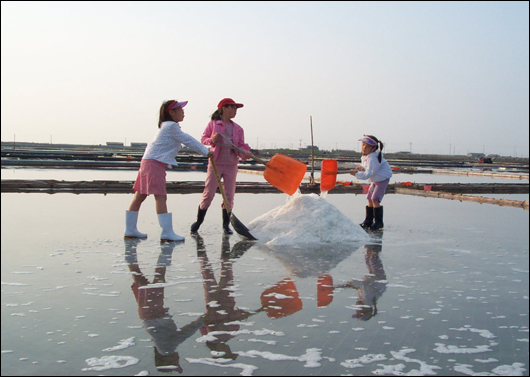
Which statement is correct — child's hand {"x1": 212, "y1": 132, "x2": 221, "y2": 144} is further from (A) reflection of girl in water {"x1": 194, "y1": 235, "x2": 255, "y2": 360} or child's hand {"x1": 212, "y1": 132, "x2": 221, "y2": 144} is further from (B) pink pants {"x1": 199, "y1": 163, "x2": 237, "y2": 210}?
(A) reflection of girl in water {"x1": 194, "y1": 235, "x2": 255, "y2": 360}

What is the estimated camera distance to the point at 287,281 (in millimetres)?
3537

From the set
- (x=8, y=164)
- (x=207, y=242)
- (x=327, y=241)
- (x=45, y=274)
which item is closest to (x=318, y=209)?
(x=327, y=241)

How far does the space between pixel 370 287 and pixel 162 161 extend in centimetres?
232

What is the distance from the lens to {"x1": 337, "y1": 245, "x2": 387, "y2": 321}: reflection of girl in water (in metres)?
2.89

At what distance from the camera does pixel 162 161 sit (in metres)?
4.86

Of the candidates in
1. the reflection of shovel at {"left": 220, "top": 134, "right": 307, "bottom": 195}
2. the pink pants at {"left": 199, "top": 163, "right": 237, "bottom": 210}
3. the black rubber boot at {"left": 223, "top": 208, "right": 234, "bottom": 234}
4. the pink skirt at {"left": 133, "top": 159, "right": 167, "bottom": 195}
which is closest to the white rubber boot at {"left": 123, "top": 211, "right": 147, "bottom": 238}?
the pink skirt at {"left": 133, "top": 159, "right": 167, "bottom": 195}

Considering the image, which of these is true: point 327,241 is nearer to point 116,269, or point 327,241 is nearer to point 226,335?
point 116,269

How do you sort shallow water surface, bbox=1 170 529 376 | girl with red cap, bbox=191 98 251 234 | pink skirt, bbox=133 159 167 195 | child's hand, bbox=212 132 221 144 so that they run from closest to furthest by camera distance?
shallow water surface, bbox=1 170 529 376 → pink skirt, bbox=133 159 167 195 → child's hand, bbox=212 132 221 144 → girl with red cap, bbox=191 98 251 234

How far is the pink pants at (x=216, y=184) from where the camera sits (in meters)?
5.42

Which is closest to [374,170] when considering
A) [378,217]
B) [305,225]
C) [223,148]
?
[378,217]

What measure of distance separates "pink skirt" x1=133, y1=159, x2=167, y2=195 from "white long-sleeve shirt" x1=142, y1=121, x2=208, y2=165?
7 cm

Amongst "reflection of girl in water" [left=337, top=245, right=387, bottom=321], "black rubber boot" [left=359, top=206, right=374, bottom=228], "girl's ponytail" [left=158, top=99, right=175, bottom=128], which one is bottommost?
"reflection of girl in water" [left=337, top=245, right=387, bottom=321]

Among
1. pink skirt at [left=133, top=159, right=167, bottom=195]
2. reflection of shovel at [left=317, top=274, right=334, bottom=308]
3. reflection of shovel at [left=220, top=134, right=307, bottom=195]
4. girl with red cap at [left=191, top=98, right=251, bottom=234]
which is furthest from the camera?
reflection of shovel at [left=220, top=134, right=307, bottom=195]

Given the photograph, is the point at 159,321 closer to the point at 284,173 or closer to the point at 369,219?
the point at 284,173
